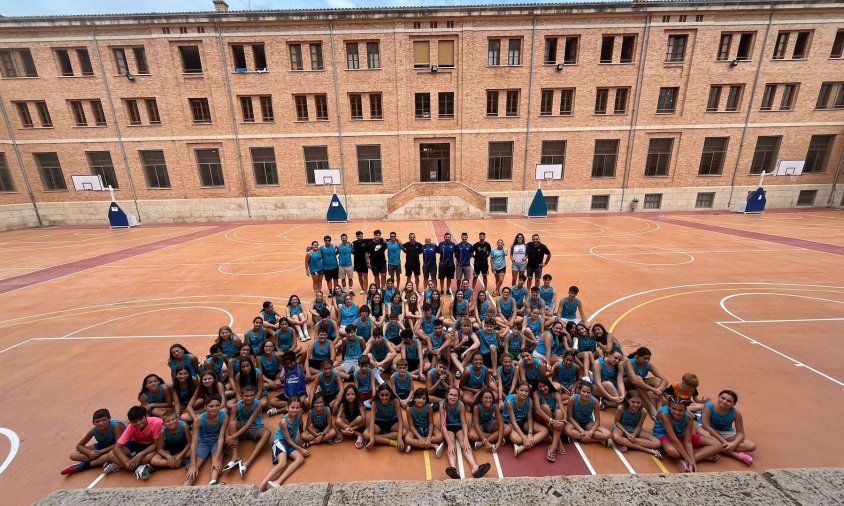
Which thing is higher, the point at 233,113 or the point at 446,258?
the point at 233,113

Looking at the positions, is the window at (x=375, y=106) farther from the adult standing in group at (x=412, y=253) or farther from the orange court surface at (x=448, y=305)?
the adult standing in group at (x=412, y=253)

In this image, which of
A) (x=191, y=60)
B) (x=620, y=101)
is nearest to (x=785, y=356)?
(x=620, y=101)

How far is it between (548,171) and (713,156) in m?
13.4

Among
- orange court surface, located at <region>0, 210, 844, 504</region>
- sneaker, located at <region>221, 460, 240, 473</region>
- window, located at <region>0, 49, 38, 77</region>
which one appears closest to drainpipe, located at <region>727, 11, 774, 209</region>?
orange court surface, located at <region>0, 210, 844, 504</region>

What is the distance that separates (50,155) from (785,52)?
56335 mm

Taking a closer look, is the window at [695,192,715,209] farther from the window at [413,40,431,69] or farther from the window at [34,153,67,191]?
the window at [34,153,67,191]

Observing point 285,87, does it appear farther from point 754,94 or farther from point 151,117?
point 754,94

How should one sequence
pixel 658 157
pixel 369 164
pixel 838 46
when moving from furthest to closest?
pixel 369 164 < pixel 658 157 < pixel 838 46

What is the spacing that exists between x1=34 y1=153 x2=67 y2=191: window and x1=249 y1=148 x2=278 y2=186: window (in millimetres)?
14761

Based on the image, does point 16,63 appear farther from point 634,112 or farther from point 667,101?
point 667,101

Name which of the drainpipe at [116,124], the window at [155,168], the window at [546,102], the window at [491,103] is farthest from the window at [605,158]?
the drainpipe at [116,124]

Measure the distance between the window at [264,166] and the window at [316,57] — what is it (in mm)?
7241

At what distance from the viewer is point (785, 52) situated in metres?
25.5

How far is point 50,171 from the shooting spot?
26.8 m
